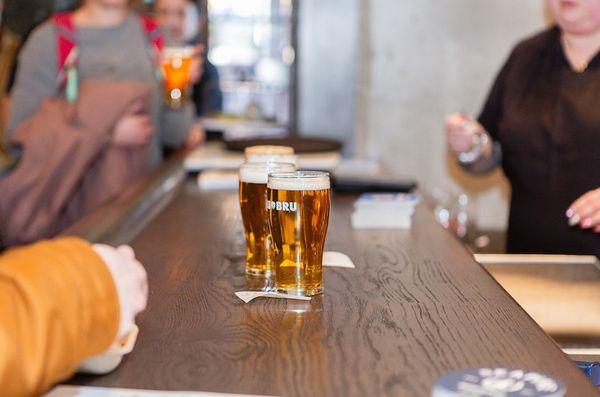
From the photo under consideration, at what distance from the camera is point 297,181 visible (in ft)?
4.90

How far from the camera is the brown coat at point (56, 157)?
127 inches

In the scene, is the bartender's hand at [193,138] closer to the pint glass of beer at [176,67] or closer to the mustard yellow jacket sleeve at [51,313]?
the pint glass of beer at [176,67]

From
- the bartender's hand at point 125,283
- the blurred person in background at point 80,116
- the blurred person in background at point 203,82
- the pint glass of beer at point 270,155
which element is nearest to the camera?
the bartender's hand at point 125,283

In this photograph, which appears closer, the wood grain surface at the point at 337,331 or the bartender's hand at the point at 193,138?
the wood grain surface at the point at 337,331

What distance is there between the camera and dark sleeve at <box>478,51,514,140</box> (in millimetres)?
3141

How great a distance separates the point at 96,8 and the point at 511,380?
3008mm

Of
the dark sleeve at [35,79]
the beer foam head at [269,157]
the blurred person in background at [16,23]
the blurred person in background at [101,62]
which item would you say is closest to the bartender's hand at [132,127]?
the blurred person in background at [101,62]

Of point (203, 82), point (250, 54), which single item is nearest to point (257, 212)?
point (203, 82)

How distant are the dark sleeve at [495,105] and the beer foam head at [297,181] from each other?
5.70 ft

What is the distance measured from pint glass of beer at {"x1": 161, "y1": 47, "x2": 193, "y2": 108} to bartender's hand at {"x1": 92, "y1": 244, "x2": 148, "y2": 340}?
219 cm

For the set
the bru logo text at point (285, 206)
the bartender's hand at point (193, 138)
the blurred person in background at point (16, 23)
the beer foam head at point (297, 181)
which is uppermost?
the beer foam head at point (297, 181)

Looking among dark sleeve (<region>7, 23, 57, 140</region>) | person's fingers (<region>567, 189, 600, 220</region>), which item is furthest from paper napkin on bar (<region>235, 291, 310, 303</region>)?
dark sleeve (<region>7, 23, 57, 140</region>)

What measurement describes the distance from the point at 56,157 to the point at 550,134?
1.59m

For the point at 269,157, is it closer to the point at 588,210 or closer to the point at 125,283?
the point at 588,210
